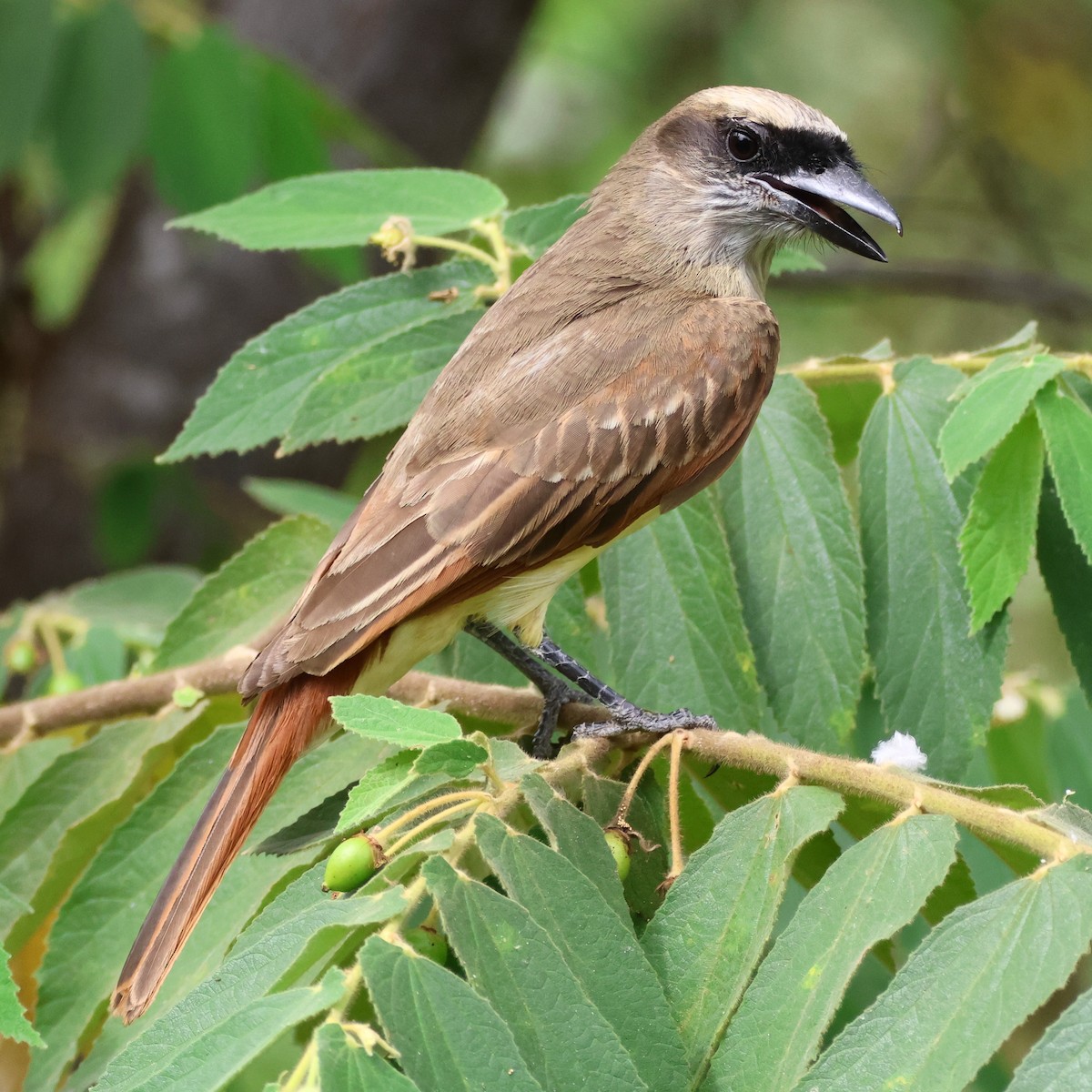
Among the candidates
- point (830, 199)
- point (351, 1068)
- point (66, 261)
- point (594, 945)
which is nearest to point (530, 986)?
point (594, 945)

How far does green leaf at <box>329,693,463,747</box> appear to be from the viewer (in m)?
1.54

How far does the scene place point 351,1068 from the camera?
→ 4.40 feet

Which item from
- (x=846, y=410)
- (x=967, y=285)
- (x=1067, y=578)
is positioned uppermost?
(x=967, y=285)

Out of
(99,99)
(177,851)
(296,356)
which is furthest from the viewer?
(99,99)

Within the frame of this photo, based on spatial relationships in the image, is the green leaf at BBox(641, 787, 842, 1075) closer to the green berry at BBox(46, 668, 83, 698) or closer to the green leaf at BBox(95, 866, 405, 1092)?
the green leaf at BBox(95, 866, 405, 1092)

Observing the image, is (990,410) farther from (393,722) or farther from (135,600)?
(135,600)

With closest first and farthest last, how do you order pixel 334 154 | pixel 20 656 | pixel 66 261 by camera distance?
pixel 20 656 < pixel 334 154 < pixel 66 261

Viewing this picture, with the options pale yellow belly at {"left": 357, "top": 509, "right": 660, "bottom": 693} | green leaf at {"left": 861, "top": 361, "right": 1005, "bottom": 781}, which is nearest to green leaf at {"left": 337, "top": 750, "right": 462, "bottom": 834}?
pale yellow belly at {"left": 357, "top": 509, "right": 660, "bottom": 693}

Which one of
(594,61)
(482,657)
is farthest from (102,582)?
(594,61)

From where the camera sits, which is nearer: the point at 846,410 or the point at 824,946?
the point at 824,946

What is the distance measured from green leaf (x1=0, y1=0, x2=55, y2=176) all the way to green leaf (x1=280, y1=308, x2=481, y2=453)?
1.44m

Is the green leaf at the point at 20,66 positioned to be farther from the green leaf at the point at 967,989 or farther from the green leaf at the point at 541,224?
the green leaf at the point at 967,989

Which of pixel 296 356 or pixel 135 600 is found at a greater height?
pixel 296 356

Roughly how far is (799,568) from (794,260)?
31.2 inches
